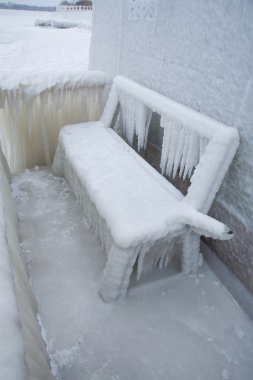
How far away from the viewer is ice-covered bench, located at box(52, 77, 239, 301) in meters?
1.74

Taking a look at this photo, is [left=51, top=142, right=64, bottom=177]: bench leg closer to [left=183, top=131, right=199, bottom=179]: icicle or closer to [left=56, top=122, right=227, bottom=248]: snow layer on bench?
[left=56, top=122, right=227, bottom=248]: snow layer on bench

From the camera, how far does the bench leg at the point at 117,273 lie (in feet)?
5.69

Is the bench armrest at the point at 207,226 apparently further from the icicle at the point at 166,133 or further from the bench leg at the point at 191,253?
the icicle at the point at 166,133

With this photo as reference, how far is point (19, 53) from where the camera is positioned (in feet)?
17.6

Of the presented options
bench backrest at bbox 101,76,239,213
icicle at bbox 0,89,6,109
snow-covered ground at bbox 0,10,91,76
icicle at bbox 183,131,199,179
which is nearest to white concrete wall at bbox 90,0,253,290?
bench backrest at bbox 101,76,239,213

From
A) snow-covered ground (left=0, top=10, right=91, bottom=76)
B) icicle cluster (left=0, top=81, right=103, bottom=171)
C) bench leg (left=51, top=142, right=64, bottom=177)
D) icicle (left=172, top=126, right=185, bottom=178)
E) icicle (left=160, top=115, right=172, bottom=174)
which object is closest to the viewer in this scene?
icicle (left=172, top=126, right=185, bottom=178)

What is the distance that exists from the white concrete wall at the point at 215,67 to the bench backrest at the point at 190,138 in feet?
0.34

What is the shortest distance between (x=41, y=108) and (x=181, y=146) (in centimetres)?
160

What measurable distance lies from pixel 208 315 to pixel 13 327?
5.05 ft

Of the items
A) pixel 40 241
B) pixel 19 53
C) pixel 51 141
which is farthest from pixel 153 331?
pixel 19 53

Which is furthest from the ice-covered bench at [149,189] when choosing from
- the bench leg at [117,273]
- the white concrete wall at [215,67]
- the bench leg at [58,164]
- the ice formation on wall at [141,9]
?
the ice formation on wall at [141,9]

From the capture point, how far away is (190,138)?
2.01 meters

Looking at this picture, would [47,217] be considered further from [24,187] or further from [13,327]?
[13,327]

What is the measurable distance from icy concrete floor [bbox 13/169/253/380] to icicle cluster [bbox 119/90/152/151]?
44.0 inches
